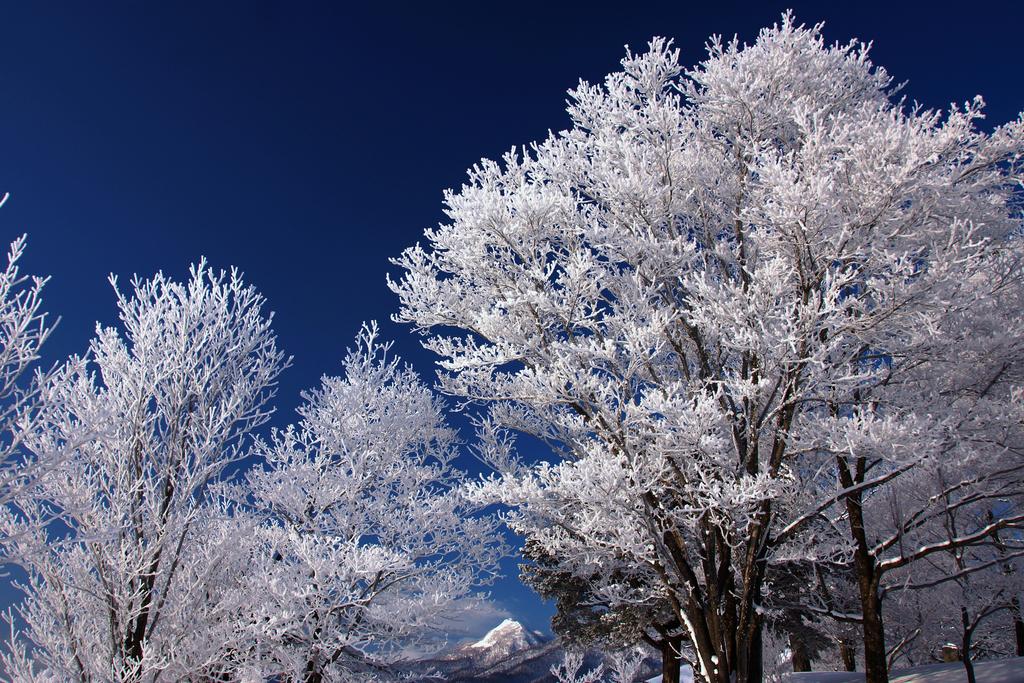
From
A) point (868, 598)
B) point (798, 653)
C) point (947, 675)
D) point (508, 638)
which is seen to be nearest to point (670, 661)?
point (798, 653)

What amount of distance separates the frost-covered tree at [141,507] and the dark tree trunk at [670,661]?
12.6 m

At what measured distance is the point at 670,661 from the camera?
16391 millimetres

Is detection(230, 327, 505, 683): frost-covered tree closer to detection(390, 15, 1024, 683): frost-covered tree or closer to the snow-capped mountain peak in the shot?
detection(390, 15, 1024, 683): frost-covered tree

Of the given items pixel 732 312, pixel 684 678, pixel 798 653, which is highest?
pixel 732 312

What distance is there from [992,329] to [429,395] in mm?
10534

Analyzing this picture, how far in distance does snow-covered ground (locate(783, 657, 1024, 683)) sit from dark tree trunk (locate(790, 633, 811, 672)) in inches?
148

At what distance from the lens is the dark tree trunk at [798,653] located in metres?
17.0

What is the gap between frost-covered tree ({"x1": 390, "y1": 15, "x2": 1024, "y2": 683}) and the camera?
650 cm

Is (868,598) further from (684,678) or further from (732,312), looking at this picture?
(684,678)

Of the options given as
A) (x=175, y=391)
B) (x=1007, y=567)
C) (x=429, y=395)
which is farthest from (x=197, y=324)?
(x=1007, y=567)

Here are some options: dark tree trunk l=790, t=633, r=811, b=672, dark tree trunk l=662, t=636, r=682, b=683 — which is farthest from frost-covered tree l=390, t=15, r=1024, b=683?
dark tree trunk l=790, t=633, r=811, b=672

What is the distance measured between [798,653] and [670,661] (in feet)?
17.1

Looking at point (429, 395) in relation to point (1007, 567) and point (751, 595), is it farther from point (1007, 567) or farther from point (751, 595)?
point (1007, 567)

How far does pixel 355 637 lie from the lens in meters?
9.12
